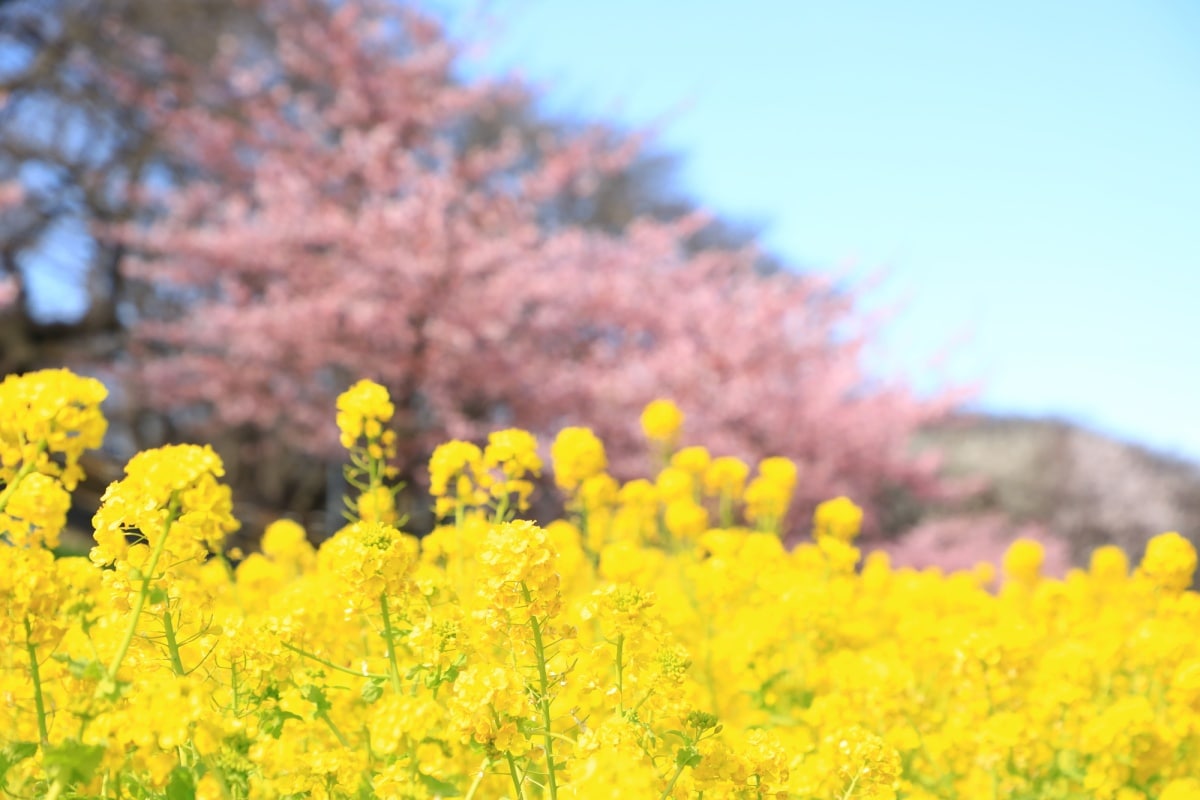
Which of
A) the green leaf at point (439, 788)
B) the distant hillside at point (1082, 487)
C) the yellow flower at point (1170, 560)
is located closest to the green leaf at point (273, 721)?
the green leaf at point (439, 788)

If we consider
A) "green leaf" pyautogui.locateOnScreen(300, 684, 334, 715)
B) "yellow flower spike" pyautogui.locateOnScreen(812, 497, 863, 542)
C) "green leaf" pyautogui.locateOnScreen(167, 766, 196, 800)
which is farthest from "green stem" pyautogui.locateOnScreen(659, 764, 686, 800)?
"yellow flower spike" pyautogui.locateOnScreen(812, 497, 863, 542)

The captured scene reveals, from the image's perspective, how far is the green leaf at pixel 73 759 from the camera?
1.61 meters

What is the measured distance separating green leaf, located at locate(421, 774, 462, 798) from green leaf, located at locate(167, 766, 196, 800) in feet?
1.31

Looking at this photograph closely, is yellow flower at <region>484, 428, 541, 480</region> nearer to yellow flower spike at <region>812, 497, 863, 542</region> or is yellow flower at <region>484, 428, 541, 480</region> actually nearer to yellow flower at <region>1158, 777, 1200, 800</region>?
yellow flower at <region>1158, 777, 1200, 800</region>

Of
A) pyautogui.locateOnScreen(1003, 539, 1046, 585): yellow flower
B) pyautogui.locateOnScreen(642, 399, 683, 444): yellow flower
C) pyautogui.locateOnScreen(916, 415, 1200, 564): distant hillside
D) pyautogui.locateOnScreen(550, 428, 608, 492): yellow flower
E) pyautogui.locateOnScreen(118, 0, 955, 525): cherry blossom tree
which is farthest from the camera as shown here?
pyautogui.locateOnScreen(916, 415, 1200, 564): distant hillside

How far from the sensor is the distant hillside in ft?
45.9

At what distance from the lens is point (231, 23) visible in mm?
14125

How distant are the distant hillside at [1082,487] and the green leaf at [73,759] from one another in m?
13.2

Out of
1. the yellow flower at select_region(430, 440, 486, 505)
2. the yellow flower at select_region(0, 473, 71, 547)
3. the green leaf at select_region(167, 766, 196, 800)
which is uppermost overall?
the yellow flower at select_region(430, 440, 486, 505)

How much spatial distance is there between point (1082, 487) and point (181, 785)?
14.4m

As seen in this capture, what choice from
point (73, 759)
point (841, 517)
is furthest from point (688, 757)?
point (841, 517)

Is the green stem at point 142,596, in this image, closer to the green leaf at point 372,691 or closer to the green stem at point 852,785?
the green leaf at point 372,691

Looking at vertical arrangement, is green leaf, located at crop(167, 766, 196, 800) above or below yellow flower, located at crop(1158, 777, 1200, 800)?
below

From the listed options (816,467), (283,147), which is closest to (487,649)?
(816,467)
